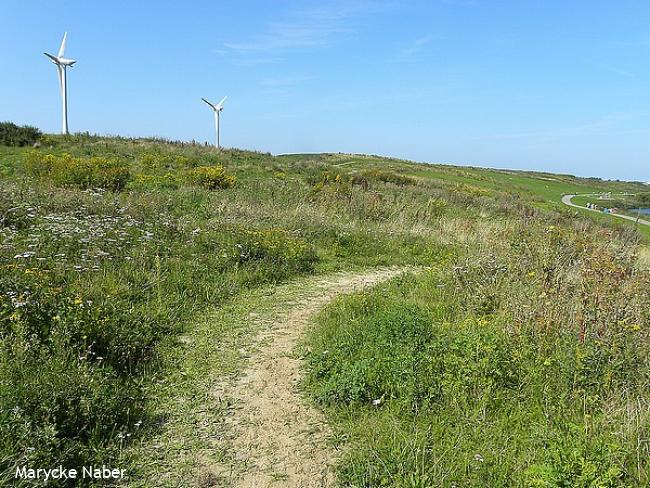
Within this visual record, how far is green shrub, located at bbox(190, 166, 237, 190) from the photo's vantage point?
58.6 ft

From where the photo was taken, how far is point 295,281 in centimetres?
923

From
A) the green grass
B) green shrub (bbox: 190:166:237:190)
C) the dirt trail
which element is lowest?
the dirt trail

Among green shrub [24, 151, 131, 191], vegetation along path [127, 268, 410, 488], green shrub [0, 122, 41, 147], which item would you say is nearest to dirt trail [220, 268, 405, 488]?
vegetation along path [127, 268, 410, 488]

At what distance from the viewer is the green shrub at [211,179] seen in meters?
17.9

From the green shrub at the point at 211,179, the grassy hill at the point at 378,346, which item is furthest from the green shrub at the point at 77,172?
the grassy hill at the point at 378,346

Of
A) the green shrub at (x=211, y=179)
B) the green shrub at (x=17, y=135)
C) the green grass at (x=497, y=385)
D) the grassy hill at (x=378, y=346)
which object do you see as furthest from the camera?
the green shrub at (x=17, y=135)

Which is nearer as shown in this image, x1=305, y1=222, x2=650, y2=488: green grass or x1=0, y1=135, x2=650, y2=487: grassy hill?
x1=305, y1=222, x2=650, y2=488: green grass

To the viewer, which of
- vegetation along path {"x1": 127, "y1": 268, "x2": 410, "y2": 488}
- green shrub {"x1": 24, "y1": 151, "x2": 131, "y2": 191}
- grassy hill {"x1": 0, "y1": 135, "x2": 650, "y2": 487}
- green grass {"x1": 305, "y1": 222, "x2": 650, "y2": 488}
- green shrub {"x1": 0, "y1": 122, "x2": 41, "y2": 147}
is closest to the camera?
green grass {"x1": 305, "y1": 222, "x2": 650, "y2": 488}

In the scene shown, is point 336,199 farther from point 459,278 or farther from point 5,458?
point 5,458

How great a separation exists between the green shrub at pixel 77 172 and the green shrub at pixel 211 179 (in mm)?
2602

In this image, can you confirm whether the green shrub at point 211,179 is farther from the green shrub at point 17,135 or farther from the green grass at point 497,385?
the green grass at point 497,385

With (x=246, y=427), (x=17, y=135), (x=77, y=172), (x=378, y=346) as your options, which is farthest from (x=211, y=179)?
(x=246, y=427)

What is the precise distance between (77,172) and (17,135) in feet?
41.9

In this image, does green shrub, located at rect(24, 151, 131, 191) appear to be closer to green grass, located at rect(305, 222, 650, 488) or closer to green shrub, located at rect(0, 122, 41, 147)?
green shrub, located at rect(0, 122, 41, 147)
